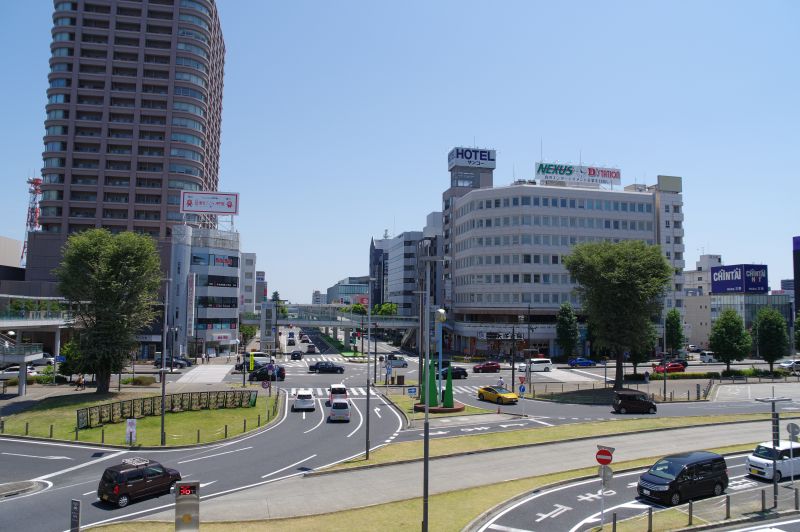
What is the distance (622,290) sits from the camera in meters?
58.8

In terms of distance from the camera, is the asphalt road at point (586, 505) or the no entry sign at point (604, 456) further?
the asphalt road at point (586, 505)

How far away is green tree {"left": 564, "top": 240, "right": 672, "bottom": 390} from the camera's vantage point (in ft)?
193

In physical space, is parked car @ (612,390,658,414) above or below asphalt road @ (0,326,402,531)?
above

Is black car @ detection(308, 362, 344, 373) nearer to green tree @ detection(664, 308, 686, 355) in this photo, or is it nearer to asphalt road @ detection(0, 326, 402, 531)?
asphalt road @ detection(0, 326, 402, 531)

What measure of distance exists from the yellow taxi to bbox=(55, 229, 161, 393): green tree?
33.9 m

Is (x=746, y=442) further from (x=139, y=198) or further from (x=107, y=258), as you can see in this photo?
(x=139, y=198)

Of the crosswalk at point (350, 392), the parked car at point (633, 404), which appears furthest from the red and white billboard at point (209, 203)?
the parked car at point (633, 404)

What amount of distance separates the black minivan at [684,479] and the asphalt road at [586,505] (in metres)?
0.62

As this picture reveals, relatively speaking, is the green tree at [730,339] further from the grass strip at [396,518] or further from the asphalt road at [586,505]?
the grass strip at [396,518]

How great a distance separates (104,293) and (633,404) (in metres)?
47.9

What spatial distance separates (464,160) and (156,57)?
6043 cm

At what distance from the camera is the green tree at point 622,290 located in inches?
2312

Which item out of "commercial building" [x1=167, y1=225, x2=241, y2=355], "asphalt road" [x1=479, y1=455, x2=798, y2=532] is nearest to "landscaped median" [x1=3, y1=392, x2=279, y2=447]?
"asphalt road" [x1=479, y1=455, x2=798, y2=532]

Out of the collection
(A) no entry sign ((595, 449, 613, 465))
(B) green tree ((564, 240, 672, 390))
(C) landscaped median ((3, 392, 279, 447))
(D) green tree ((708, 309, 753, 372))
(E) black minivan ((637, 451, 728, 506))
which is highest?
(B) green tree ((564, 240, 672, 390))
